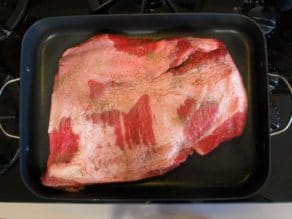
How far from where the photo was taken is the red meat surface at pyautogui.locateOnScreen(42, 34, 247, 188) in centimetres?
94

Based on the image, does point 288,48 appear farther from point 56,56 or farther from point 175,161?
point 56,56

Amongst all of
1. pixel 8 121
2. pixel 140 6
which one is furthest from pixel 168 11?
pixel 8 121

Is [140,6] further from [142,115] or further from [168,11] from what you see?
[142,115]

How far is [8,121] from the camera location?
3.50 feet

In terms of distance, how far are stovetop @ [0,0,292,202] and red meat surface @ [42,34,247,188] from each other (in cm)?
12

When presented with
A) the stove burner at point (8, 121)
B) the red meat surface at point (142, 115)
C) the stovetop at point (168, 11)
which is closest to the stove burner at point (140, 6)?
the stovetop at point (168, 11)

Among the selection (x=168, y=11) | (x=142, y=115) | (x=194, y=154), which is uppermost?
(x=168, y=11)

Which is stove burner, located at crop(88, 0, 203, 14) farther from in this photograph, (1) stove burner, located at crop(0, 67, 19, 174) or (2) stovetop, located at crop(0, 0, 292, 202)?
(1) stove burner, located at crop(0, 67, 19, 174)

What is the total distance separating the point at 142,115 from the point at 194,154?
171 millimetres

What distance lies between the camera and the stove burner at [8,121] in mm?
1027

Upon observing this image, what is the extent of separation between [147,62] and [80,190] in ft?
1.16

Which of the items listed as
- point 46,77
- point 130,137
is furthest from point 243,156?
point 46,77

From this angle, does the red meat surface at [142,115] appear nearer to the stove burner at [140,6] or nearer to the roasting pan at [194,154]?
the roasting pan at [194,154]

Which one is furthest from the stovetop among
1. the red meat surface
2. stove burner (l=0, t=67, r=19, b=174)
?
the red meat surface
